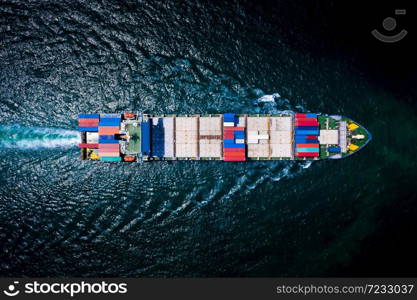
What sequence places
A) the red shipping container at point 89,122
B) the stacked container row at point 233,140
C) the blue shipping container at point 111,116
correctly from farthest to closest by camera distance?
the blue shipping container at point 111,116 < the red shipping container at point 89,122 < the stacked container row at point 233,140

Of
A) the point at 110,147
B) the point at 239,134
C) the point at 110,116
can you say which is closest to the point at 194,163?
the point at 239,134

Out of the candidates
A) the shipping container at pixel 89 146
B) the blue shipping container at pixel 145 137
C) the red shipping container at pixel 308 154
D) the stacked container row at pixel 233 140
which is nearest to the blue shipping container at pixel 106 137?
the shipping container at pixel 89 146

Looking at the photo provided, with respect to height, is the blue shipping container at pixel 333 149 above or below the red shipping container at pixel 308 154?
above

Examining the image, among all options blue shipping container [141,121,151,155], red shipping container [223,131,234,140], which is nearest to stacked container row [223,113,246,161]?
red shipping container [223,131,234,140]

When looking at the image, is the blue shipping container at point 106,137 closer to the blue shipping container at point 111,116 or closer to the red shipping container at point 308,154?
the blue shipping container at point 111,116

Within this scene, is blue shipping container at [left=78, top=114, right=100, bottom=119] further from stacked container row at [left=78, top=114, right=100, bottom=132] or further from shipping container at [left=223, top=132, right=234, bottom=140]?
shipping container at [left=223, top=132, right=234, bottom=140]

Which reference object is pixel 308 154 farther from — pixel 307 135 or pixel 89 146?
pixel 89 146

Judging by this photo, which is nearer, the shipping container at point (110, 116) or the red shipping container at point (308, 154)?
the red shipping container at point (308, 154)
